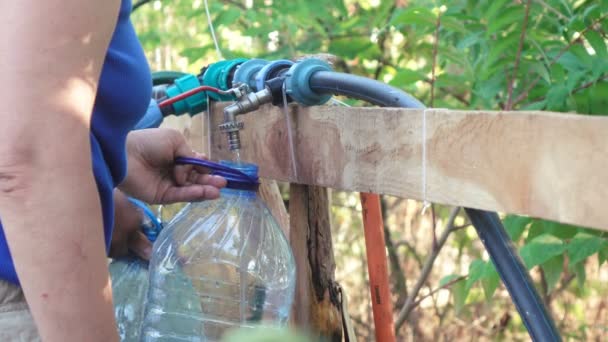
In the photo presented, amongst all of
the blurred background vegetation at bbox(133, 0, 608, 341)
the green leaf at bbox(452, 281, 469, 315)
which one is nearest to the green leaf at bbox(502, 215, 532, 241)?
the blurred background vegetation at bbox(133, 0, 608, 341)

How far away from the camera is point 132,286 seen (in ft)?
5.32

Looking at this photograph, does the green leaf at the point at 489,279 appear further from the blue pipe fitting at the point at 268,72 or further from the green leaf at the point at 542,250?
the blue pipe fitting at the point at 268,72

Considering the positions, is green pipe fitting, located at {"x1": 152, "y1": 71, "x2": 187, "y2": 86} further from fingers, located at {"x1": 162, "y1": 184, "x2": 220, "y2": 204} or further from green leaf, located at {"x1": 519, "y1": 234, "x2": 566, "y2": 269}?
green leaf, located at {"x1": 519, "y1": 234, "x2": 566, "y2": 269}

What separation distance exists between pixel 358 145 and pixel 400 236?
9.98 feet

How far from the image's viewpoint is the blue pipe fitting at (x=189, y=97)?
1.57 meters

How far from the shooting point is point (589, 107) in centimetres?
171

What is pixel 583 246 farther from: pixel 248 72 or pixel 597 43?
pixel 248 72

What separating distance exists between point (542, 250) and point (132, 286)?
90 centimetres

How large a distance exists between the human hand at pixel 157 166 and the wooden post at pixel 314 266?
21cm

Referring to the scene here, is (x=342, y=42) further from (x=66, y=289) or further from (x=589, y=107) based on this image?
(x=66, y=289)

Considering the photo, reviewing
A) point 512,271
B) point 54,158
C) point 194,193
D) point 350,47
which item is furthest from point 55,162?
point 350,47

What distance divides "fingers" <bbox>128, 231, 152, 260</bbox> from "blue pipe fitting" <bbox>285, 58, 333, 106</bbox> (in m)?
0.45

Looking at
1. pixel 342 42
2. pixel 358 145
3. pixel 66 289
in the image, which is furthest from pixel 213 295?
pixel 342 42

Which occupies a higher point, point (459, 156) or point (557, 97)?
point (557, 97)
